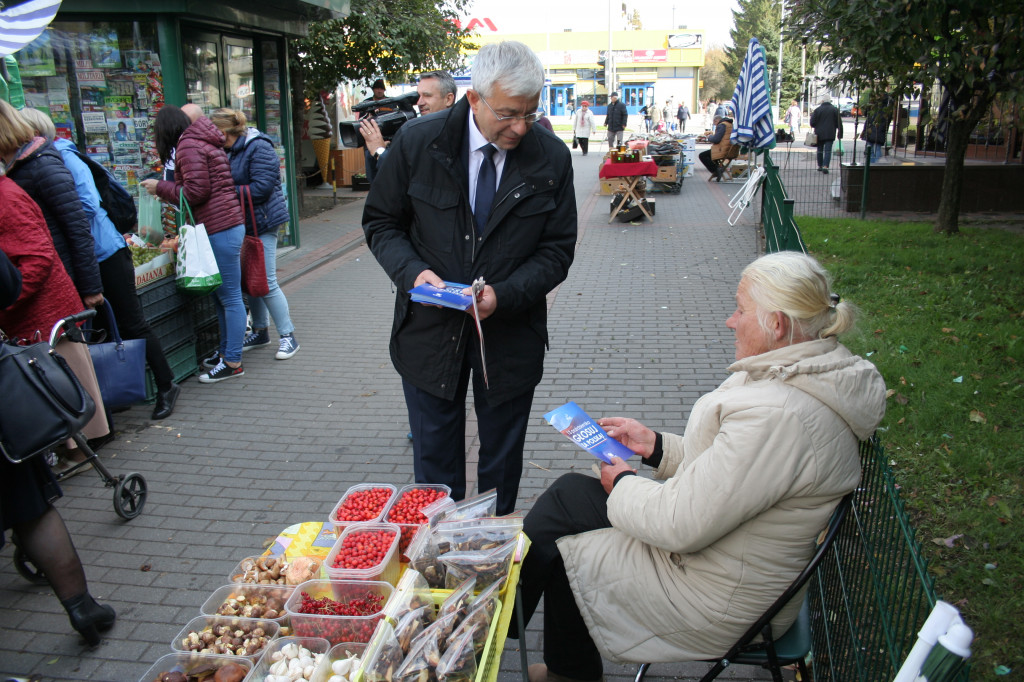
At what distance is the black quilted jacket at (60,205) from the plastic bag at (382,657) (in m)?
3.35

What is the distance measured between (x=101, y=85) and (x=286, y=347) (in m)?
3.74

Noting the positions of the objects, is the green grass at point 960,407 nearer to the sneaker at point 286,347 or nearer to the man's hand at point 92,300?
the man's hand at point 92,300

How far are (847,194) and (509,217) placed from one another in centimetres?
1219

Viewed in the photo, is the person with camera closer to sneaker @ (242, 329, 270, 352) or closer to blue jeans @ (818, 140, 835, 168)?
sneaker @ (242, 329, 270, 352)

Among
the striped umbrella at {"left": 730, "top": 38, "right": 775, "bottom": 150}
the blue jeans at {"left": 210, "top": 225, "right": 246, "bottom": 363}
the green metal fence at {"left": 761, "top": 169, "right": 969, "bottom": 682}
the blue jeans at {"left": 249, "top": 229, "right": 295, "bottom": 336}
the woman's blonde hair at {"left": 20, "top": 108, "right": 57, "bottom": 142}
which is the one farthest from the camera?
the striped umbrella at {"left": 730, "top": 38, "right": 775, "bottom": 150}

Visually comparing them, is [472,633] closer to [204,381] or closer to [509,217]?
[509,217]

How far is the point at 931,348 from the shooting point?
6148mm

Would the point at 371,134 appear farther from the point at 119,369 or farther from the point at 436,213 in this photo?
the point at 436,213

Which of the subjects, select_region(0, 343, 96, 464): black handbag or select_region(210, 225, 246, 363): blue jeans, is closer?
select_region(0, 343, 96, 464): black handbag

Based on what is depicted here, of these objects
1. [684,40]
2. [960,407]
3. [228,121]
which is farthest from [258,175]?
[684,40]

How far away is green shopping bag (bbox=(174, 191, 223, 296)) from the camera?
5809 mm

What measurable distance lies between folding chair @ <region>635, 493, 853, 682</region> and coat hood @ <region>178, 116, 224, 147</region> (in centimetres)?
484

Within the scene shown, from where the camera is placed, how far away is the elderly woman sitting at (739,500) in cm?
211

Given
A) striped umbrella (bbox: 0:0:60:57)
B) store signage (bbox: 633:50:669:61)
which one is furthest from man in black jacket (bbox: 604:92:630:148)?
store signage (bbox: 633:50:669:61)
